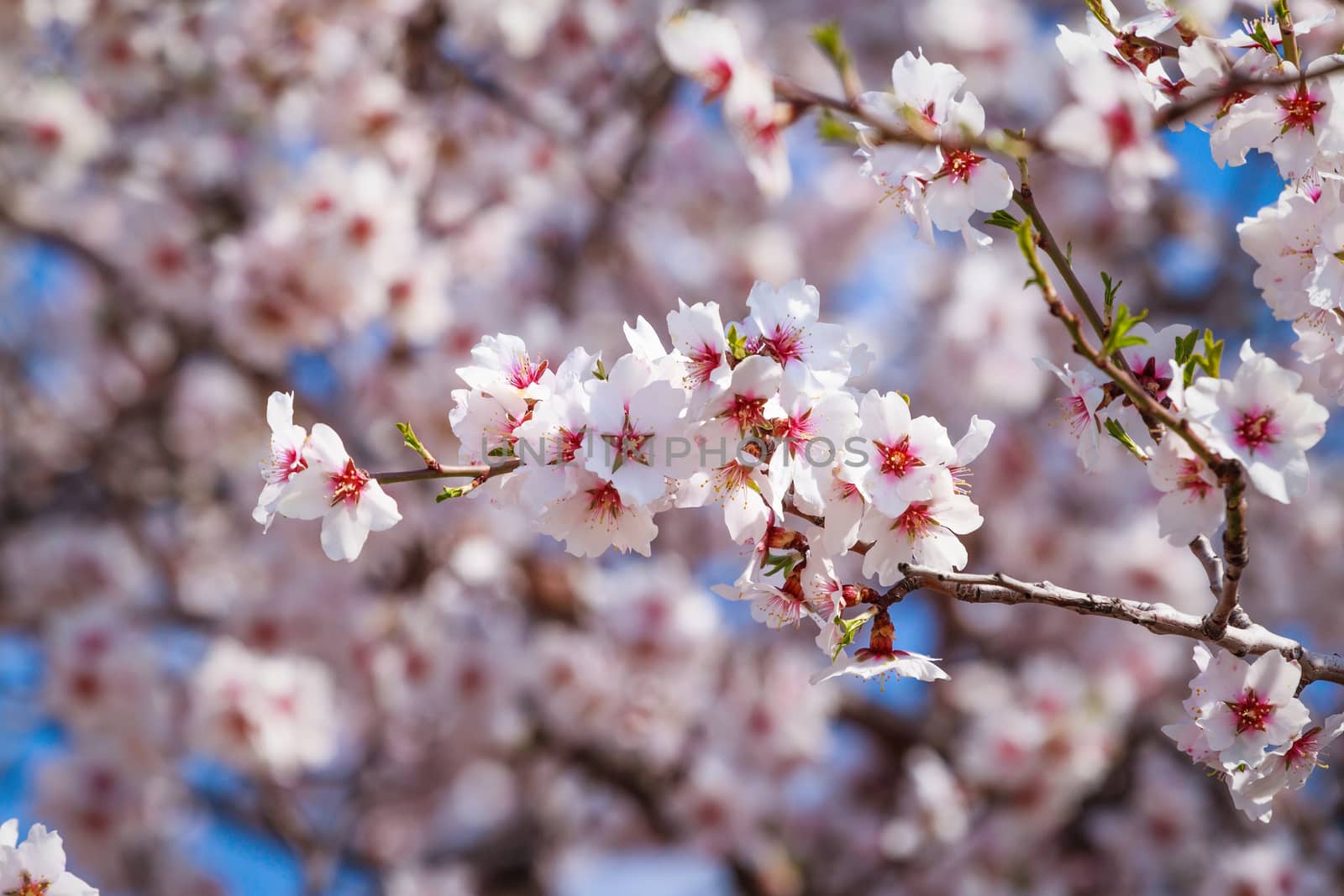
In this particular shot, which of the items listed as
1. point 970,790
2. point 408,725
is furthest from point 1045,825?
point 408,725

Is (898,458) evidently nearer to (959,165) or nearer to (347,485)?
(959,165)

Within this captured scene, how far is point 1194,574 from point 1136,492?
825 millimetres

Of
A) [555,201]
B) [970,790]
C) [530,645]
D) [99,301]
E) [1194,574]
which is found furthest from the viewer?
[99,301]

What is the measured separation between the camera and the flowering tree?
1280 mm

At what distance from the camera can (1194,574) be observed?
187 inches

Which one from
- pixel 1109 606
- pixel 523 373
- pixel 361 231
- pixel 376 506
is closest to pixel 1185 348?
pixel 1109 606

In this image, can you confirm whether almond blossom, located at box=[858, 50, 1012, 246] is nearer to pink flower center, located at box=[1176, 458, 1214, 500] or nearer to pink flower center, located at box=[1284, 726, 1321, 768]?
pink flower center, located at box=[1176, 458, 1214, 500]

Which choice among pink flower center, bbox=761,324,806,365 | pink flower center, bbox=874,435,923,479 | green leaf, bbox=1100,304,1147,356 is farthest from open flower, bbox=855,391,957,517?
green leaf, bbox=1100,304,1147,356

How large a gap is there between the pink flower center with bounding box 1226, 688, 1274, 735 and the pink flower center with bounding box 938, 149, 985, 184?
719mm

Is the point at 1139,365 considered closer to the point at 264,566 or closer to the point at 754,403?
the point at 754,403

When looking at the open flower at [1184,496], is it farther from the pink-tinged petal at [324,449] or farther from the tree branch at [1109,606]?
the pink-tinged petal at [324,449]

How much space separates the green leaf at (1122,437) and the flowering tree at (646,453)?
0.04 feet

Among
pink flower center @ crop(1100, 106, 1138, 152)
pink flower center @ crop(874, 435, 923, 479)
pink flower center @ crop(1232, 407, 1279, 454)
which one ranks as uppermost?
pink flower center @ crop(1100, 106, 1138, 152)

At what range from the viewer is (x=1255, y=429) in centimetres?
117
